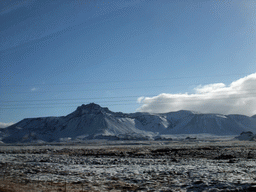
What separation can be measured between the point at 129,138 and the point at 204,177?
182684 mm

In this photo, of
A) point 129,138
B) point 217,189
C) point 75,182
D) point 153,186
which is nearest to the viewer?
point 217,189

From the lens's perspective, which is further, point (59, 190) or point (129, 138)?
point (129, 138)

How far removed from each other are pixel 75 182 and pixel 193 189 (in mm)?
6071

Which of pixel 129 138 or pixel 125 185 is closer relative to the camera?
pixel 125 185

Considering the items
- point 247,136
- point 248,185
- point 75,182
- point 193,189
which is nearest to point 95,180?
point 75,182

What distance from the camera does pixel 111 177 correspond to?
13.5 metres

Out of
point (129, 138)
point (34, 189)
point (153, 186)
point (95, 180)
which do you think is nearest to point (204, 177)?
A: point (153, 186)

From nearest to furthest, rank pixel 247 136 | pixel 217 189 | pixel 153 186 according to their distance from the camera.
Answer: pixel 217 189, pixel 153 186, pixel 247 136

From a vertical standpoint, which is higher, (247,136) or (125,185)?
(125,185)

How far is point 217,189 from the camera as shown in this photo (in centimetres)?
975

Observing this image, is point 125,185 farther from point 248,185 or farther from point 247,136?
point 247,136

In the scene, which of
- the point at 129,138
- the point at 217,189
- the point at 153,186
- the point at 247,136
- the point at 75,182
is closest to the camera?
the point at 217,189

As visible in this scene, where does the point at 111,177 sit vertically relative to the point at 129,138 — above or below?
above

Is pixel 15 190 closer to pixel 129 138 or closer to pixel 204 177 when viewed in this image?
pixel 204 177
